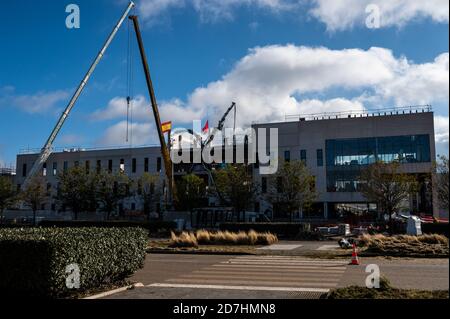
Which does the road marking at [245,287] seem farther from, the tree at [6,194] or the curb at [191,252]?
the tree at [6,194]

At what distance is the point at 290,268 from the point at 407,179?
90.4ft

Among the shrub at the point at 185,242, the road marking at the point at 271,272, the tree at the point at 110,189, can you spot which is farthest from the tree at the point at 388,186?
the tree at the point at 110,189

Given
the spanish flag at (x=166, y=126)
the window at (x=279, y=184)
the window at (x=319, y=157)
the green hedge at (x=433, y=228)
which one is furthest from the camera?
the window at (x=319, y=157)

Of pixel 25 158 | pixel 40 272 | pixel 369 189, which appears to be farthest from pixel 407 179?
pixel 25 158

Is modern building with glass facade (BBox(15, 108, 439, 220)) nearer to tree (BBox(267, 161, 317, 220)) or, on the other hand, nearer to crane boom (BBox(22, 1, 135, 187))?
crane boom (BBox(22, 1, 135, 187))

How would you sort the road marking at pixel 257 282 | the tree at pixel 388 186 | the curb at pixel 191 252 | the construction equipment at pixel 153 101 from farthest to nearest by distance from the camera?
1. the construction equipment at pixel 153 101
2. the tree at pixel 388 186
3. the curb at pixel 191 252
4. the road marking at pixel 257 282

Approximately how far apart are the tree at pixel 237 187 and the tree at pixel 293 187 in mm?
3281

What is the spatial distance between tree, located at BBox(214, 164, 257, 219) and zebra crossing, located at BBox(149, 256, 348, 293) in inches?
1134

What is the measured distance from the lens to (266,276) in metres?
14.5

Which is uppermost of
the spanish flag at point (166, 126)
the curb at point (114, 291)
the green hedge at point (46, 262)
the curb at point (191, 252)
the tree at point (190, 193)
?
the spanish flag at point (166, 126)

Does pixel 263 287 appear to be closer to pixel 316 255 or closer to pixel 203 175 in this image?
pixel 316 255

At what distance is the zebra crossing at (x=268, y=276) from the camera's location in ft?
40.8

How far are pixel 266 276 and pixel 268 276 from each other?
6cm

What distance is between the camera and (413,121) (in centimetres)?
6462
